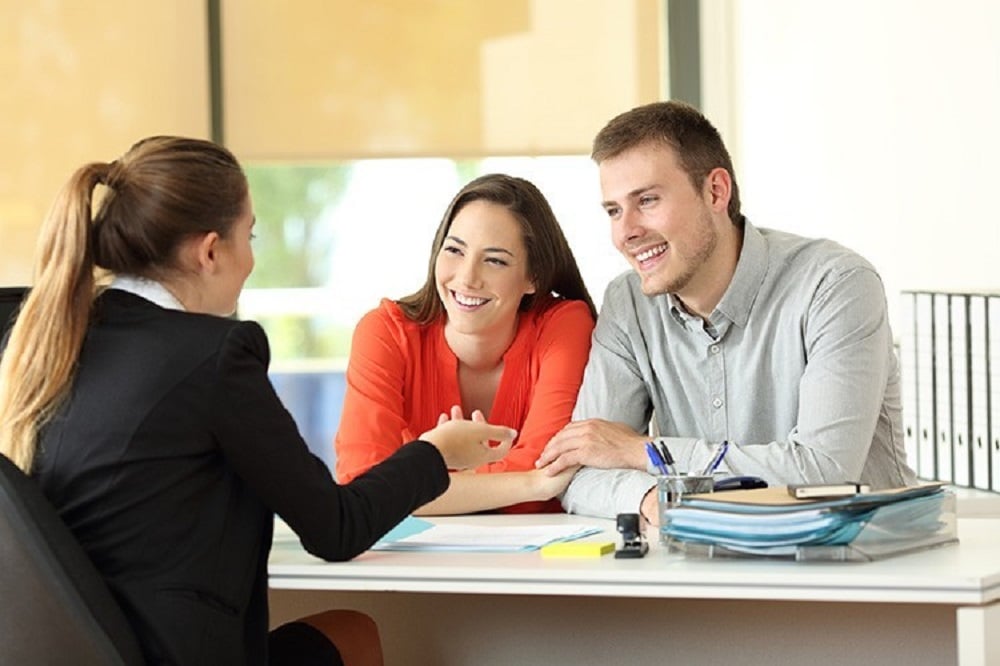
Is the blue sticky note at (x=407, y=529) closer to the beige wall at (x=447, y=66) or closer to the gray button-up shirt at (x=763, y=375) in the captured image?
the gray button-up shirt at (x=763, y=375)

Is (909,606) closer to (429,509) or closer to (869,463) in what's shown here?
(869,463)

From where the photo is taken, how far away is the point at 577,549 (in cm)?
193

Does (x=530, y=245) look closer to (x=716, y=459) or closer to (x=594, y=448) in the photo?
(x=594, y=448)

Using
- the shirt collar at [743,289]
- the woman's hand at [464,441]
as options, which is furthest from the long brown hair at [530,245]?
the woman's hand at [464,441]

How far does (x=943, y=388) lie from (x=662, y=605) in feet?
4.82

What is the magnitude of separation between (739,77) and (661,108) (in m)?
2.40

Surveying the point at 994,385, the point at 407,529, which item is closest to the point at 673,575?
the point at 407,529

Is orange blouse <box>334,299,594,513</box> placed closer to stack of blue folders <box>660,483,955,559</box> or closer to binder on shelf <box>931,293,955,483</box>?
stack of blue folders <box>660,483,955,559</box>

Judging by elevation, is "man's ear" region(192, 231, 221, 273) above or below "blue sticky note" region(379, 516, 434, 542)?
above

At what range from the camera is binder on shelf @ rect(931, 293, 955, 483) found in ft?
11.1

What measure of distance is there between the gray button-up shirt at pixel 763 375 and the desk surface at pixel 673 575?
1.22ft

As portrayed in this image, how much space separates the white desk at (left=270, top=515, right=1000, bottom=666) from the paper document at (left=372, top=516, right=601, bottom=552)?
0.05 meters

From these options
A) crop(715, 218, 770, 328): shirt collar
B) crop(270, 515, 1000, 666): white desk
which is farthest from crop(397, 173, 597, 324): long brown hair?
crop(270, 515, 1000, 666): white desk

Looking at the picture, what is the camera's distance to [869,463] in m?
2.57
